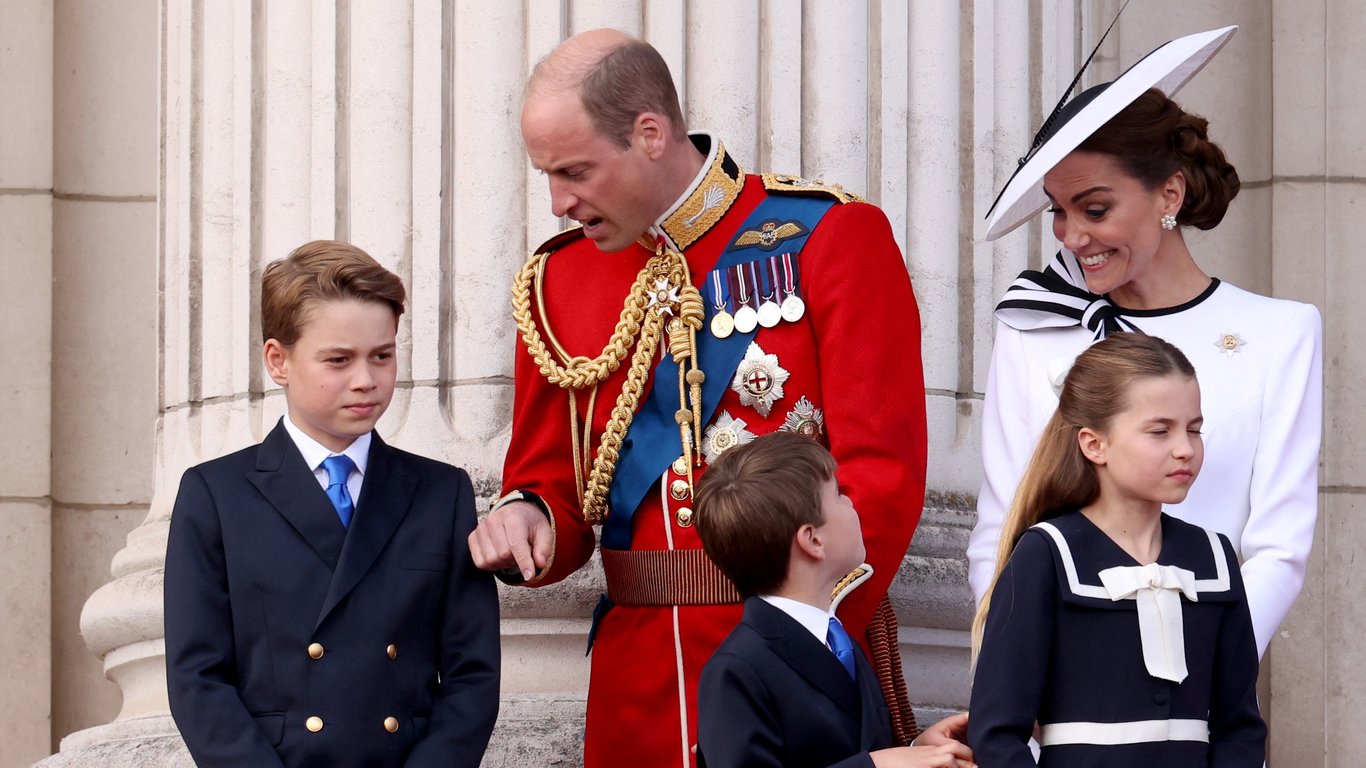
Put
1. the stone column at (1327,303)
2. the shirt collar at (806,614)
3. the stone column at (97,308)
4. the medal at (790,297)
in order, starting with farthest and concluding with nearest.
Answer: the stone column at (97,308)
the stone column at (1327,303)
the medal at (790,297)
the shirt collar at (806,614)

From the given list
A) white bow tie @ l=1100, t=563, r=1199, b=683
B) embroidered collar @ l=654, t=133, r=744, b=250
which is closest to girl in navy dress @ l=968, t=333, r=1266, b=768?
white bow tie @ l=1100, t=563, r=1199, b=683

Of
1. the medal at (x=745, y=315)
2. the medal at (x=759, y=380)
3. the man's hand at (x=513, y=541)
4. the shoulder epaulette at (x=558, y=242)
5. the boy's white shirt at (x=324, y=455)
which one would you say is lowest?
the man's hand at (x=513, y=541)

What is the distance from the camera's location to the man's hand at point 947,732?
3.19 meters

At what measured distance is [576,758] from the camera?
429 centimetres

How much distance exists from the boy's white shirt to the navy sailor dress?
1.11 meters

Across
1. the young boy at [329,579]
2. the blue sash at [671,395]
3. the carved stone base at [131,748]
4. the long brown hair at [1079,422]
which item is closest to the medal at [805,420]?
the blue sash at [671,395]

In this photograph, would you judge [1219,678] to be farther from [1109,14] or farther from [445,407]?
[1109,14]

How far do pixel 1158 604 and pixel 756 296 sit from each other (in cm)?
90

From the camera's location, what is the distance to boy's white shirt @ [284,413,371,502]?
3541 millimetres

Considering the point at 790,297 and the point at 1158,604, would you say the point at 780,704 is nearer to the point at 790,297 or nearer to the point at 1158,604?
the point at 1158,604

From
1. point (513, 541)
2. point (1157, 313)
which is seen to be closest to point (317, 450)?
point (513, 541)

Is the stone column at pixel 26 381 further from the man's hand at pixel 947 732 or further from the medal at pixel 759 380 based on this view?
the man's hand at pixel 947 732

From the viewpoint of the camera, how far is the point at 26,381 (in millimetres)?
6055

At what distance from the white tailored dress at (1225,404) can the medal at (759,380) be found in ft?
1.46
